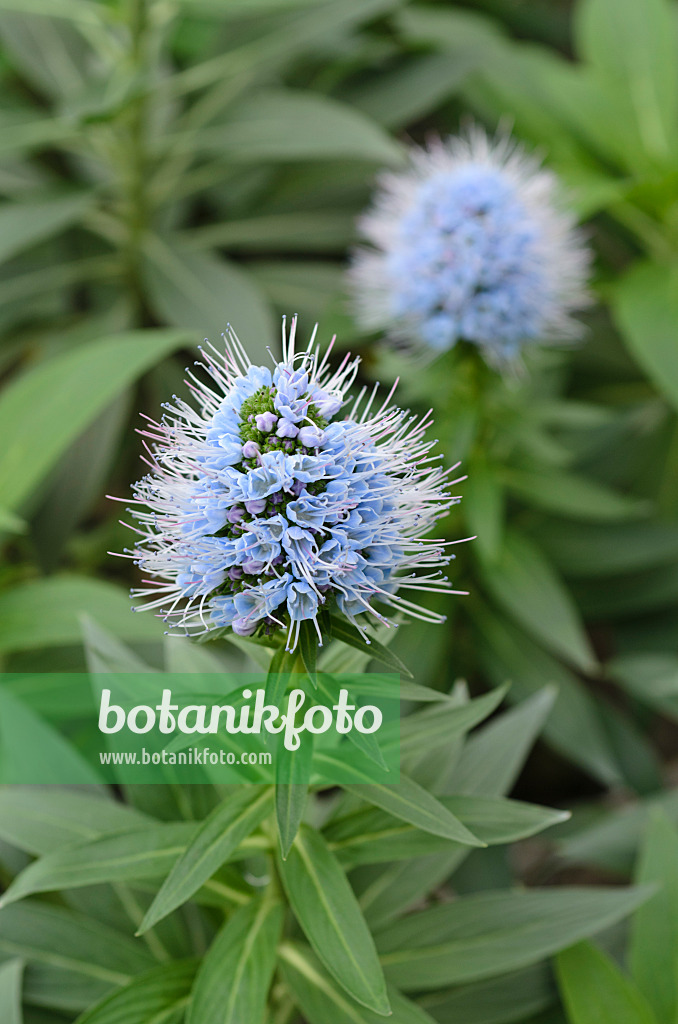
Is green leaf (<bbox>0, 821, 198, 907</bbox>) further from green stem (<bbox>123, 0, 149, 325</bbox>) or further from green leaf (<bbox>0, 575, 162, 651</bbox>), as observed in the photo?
green stem (<bbox>123, 0, 149, 325</bbox>)

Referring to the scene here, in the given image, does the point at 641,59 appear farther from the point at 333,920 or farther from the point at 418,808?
the point at 333,920

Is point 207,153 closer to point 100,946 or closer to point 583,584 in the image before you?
point 583,584

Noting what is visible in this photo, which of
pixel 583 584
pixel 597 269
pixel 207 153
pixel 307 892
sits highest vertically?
pixel 207 153

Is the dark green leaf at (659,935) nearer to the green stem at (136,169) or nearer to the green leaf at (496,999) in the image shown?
the green leaf at (496,999)

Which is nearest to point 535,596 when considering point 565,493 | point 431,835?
point 565,493

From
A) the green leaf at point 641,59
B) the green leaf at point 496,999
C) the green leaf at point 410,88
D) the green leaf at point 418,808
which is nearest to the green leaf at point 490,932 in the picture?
the green leaf at point 496,999

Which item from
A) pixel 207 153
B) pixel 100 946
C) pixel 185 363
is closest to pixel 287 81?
pixel 207 153
